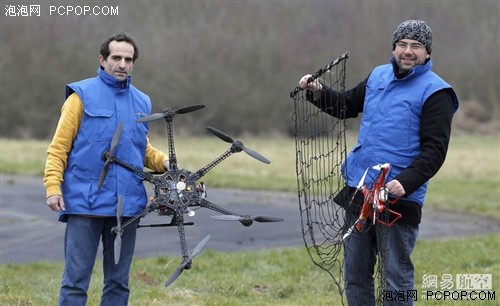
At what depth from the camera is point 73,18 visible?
1099 inches

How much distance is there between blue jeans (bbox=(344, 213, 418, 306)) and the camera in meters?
5.49

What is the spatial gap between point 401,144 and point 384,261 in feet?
2.42

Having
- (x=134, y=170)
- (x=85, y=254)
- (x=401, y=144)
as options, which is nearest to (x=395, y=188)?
(x=401, y=144)

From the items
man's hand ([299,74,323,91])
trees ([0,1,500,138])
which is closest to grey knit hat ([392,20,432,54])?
man's hand ([299,74,323,91])

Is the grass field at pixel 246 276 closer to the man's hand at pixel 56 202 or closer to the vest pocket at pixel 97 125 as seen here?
the man's hand at pixel 56 202

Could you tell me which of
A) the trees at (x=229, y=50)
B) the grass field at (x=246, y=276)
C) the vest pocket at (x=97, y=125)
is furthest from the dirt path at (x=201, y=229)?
the trees at (x=229, y=50)

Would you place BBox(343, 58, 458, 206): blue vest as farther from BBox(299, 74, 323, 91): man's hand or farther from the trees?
the trees

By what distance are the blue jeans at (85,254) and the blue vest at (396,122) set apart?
1567 millimetres

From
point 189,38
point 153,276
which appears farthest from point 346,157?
point 189,38

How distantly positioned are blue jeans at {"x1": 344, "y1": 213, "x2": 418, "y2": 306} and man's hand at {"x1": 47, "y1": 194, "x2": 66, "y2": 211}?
5.97 feet

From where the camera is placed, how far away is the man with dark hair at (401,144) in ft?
17.4

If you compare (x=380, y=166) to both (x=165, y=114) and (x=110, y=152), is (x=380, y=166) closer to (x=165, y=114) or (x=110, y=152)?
(x=165, y=114)

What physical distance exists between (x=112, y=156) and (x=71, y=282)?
858 mm

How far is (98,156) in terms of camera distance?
5.48m
